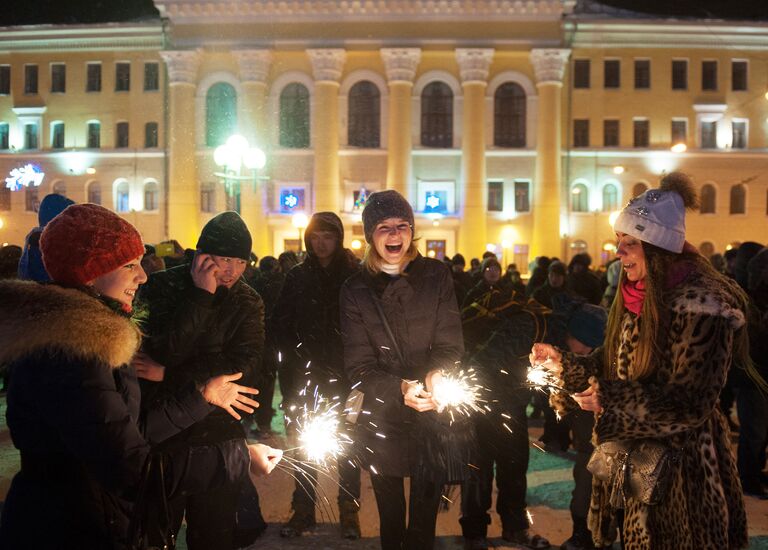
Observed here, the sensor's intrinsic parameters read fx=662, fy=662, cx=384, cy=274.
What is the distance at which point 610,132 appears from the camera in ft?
120

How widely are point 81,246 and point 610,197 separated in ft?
121

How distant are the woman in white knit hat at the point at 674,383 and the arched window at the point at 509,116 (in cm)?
3469

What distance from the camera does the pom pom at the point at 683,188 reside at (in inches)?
112

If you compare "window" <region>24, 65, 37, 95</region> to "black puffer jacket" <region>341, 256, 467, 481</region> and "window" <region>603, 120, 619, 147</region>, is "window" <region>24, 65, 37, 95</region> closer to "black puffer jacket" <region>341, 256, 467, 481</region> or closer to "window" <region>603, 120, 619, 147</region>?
"window" <region>603, 120, 619, 147</region>

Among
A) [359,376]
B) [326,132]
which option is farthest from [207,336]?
[326,132]

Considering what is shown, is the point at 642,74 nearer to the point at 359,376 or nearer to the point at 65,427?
the point at 359,376

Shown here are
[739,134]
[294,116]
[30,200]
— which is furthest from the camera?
[30,200]

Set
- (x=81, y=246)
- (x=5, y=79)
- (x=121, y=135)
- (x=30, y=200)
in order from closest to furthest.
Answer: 1. (x=81, y=246)
2. (x=30, y=200)
3. (x=121, y=135)
4. (x=5, y=79)

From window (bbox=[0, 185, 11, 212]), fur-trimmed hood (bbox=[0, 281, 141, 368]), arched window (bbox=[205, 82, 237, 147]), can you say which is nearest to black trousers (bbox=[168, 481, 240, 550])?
fur-trimmed hood (bbox=[0, 281, 141, 368])

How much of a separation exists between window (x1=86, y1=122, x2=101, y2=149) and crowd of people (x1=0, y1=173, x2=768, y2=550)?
3751 cm

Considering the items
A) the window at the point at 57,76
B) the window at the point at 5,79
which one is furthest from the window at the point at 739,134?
the window at the point at 5,79

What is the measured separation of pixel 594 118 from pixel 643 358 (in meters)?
36.6

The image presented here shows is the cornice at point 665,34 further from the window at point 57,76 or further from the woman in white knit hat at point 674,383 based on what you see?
the woman in white knit hat at point 674,383

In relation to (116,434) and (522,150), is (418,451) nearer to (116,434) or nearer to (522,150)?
(116,434)
